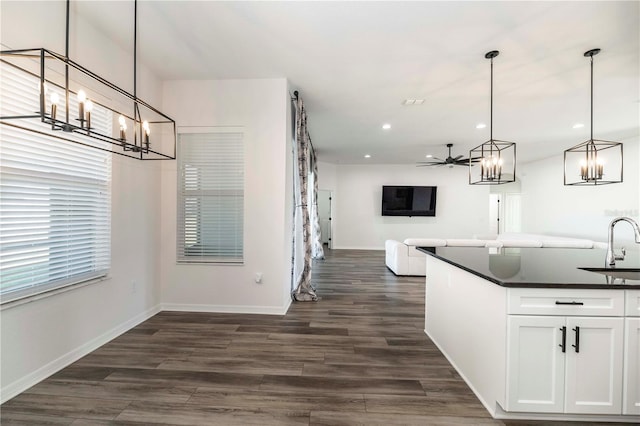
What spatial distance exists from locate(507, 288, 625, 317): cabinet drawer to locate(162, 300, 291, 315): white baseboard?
255 cm

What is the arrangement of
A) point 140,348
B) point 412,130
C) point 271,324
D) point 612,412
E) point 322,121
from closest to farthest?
point 612,412
point 140,348
point 271,324
point 322,121
point 412,130

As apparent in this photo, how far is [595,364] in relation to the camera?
170cm

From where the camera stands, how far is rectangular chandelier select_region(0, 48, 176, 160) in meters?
1.38

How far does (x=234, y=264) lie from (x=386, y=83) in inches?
117

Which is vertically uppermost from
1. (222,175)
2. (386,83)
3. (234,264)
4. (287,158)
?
(386,83)

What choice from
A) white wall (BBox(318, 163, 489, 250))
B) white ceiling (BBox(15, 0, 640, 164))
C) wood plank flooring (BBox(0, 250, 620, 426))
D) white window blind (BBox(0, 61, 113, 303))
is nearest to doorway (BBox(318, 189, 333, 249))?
white wall (BBox(318, 163, 489, 250))

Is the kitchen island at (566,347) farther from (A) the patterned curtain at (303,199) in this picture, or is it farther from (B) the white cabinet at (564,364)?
(A) the patterned curtain at (303,199)

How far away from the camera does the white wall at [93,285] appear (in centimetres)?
195

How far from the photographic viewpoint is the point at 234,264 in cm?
357

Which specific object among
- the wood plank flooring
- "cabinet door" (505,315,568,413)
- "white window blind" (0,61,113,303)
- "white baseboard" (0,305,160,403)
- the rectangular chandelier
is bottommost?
the wood plank flooring

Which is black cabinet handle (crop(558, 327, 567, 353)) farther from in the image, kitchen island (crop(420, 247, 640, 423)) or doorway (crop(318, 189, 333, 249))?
doorway (crop(318, 189, 333, 249))

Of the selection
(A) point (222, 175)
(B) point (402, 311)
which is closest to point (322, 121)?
(A) point (222, 175)

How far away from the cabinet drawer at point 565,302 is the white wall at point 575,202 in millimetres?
5328

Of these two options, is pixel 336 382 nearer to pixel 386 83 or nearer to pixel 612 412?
pixel 612 412
